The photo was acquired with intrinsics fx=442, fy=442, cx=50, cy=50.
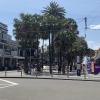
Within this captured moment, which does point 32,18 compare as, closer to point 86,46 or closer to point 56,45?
point 56,45

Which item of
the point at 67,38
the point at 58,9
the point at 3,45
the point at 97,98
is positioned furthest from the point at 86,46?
the point at 97,98

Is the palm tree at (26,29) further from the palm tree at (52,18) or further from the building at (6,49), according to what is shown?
the building at (6,49)

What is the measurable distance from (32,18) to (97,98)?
166 feet

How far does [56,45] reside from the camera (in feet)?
251

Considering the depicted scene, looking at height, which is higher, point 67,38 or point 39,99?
point 67,38

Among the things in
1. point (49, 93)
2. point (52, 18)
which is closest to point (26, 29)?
point (52, 18)

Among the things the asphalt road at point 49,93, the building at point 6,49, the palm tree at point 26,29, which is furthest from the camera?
the building at point 6,49

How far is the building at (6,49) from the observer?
10731cm

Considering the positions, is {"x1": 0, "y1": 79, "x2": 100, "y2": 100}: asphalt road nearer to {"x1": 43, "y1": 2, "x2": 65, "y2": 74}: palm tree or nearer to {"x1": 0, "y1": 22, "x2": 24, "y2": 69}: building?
{"x1": 43, "y1": 2, "x2": 65, "y2": 74}: palm tree

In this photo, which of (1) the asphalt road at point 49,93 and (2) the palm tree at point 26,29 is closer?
(1) the asphalt road at point 49,93

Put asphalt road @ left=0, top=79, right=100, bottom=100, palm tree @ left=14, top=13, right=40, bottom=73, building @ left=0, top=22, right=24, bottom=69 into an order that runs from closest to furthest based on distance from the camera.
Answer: asphalt road @ left=0, top=79, right=100, bottom=100, palm tree @ left=14, top=13, right=40, bottom=73, building @ left=0, top=22, right=24, bottom=69

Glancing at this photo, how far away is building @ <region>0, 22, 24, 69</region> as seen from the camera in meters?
107

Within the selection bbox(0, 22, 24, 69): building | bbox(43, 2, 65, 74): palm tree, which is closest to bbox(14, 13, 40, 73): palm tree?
bbox(43, 2, 65, 74): palm tree

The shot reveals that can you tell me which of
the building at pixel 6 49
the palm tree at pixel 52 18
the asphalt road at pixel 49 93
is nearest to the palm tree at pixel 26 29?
the palm tree at pixel 52 18
